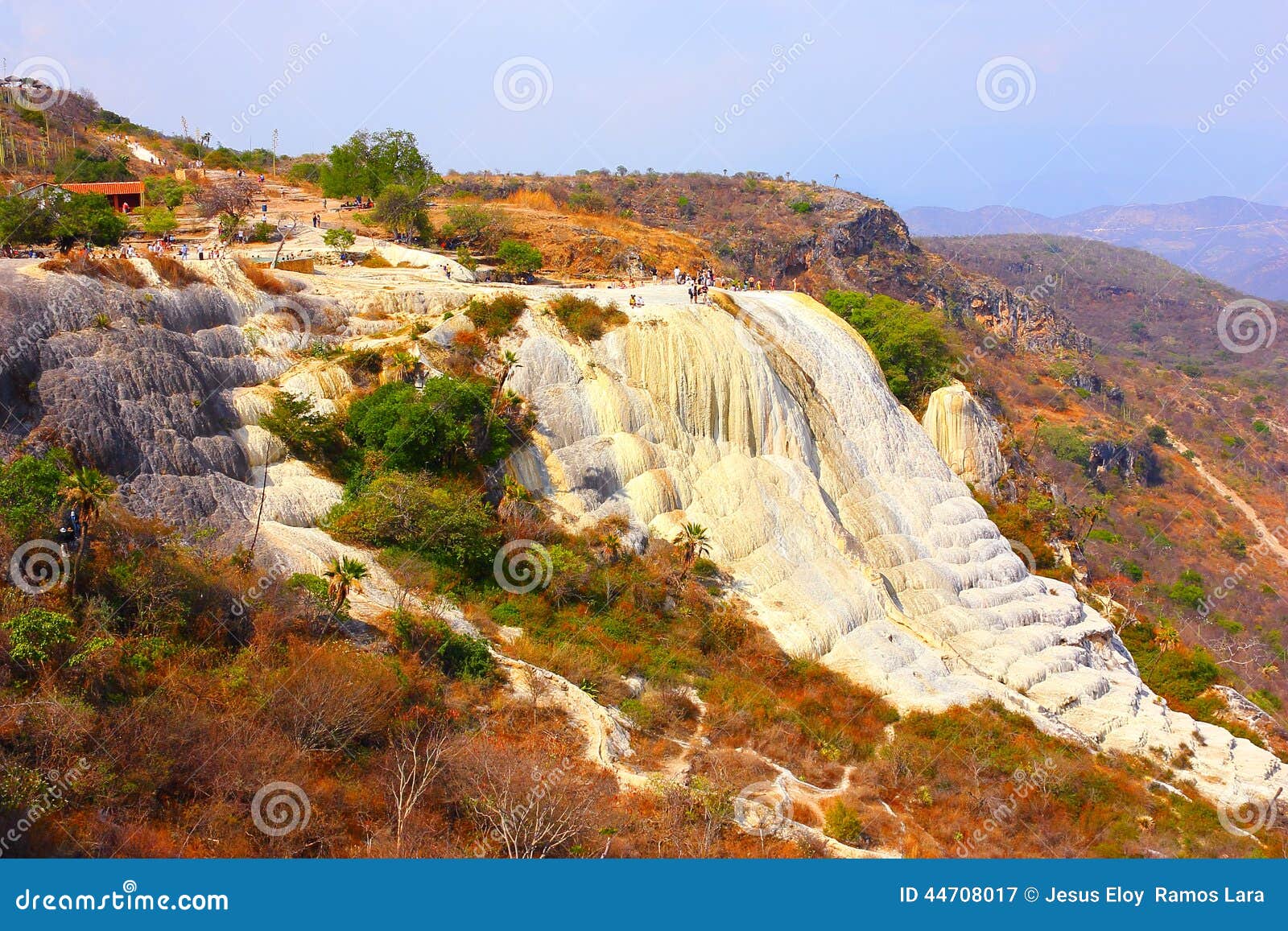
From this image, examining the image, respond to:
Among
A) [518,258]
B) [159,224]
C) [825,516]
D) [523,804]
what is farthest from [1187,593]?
[159,224]

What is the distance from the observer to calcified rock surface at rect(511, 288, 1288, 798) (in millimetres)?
22219

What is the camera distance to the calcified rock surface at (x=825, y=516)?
72.9ft

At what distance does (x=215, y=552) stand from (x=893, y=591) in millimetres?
16582

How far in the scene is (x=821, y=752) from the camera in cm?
1816

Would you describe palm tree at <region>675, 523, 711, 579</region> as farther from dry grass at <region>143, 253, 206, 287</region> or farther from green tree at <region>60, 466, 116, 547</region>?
dry grass at <region>143, 253, 206, 287</region>

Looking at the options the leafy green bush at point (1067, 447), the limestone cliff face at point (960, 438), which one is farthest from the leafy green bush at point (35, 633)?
the leafy green bush at point (1067, 447)

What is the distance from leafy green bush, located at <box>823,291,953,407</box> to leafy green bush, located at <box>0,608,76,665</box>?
3291 centimetres

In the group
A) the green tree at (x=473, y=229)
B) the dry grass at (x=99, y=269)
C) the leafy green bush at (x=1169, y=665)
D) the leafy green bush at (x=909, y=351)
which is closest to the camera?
the dry grass at (x=99, y=269)

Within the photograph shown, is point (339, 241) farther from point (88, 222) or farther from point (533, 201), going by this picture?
point (533, 201)

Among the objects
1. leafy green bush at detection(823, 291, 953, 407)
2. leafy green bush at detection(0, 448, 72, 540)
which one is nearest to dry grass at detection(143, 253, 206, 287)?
leafy green bush at detection(0, 448, 72, 540)

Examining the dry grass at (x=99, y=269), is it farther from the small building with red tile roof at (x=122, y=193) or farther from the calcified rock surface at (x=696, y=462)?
the small building with red tile roof at (x=122, y=193)

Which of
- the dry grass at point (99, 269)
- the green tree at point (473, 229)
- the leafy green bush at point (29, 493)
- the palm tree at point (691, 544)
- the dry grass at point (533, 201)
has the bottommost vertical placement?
the palm tree at point (691, 544)

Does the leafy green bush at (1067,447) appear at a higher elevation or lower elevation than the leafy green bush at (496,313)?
lower

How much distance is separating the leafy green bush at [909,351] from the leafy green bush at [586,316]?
54.8ft
